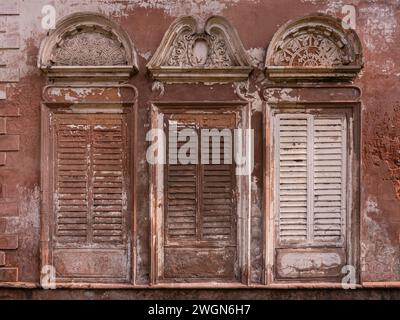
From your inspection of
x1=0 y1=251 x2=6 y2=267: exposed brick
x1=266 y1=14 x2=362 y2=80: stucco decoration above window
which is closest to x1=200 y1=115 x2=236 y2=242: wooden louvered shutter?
x1=266 y1=14 x2=362 y2=80: stucco decoration above window

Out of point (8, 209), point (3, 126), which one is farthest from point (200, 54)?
point (8, 209)

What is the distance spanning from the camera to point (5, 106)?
5.12 meters

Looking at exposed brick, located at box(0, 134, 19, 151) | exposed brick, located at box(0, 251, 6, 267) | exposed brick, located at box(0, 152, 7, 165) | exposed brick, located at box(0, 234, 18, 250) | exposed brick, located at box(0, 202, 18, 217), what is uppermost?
exposed brick, located at box(0, 134, 19, 151)

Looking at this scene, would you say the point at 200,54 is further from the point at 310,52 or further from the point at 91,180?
the point at 91,180

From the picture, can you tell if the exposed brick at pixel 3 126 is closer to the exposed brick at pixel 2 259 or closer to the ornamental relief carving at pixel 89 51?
the ornamental relief carving at pixel 89 51

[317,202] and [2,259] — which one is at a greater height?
[317,202]

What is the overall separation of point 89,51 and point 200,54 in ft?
4.09

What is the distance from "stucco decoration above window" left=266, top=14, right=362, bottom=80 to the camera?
4.98 meters

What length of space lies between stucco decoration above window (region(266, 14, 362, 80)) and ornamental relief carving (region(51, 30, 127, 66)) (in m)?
1.70

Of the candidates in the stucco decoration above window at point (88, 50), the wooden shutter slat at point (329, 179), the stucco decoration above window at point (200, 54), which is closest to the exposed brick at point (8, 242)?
the stucco decoration above window at point (88, 50)

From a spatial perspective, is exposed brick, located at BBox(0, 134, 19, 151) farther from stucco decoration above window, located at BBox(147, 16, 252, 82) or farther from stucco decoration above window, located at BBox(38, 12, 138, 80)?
stucco decoration above window, located at BBox(147, 16, 252, 82)

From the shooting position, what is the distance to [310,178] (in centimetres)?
509
